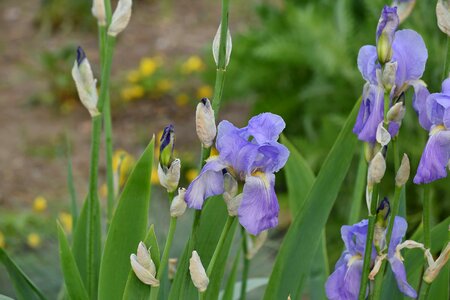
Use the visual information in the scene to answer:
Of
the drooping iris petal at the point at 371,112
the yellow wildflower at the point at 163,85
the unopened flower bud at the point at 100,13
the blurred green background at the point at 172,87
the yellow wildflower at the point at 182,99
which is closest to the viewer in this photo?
the drooping iris petal at the point at 371,112

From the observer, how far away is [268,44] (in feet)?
9.95

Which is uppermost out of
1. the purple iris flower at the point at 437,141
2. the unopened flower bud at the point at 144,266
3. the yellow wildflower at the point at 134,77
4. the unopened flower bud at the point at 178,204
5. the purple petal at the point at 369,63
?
the purple petal at the point at 369,63

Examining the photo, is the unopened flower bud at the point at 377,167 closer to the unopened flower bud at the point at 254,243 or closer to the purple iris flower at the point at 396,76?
the purple iris flower at the point at 396,76

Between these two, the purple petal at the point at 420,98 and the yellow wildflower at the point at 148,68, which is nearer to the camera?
the purple petal at the point at 420,98

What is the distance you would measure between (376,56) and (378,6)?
1600mm

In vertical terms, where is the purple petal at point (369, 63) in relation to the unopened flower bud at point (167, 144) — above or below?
above

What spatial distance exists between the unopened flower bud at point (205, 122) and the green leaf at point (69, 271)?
31cm

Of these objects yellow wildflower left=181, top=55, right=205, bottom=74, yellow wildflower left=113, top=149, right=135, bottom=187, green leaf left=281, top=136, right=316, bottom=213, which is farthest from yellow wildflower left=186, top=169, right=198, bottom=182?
green leaf left=281, top=136, right=316, bottom=213

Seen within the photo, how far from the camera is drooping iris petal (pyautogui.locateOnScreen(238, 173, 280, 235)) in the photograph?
1.01 m

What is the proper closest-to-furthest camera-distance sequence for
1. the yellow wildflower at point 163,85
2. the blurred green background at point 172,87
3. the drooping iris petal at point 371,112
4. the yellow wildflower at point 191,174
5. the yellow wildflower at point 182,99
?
the drooping iris petal at point 371,112 → the blurred green background at point 172,87 → the yellow wildflower at point 191,174 → the yellow wildflower at point 182,99 → the yellow wildflower at point 163,85

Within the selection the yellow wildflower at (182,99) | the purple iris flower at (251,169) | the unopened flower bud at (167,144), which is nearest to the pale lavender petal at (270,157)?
the purple iris flower at (251,169)

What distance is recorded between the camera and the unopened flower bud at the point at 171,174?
1.05 meters

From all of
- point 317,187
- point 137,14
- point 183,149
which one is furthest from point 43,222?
point 137,14

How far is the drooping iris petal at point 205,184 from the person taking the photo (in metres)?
1.04
